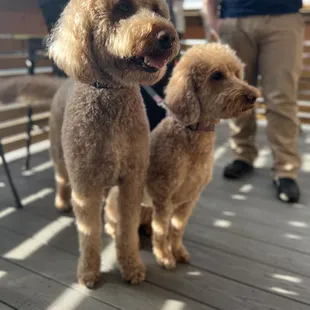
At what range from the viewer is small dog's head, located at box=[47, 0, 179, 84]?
37.1 inches

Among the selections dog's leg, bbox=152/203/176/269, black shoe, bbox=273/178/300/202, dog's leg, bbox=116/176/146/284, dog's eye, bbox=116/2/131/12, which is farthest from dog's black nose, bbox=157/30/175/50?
black shoe, bbox=273/178/300/202

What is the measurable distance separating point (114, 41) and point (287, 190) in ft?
4.70

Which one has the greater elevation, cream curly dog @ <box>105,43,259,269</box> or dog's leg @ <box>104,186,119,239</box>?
cream curly dog @ <box>105,43,259,269</box>

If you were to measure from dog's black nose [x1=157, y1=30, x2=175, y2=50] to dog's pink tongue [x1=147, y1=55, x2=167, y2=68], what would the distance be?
0.03 metres

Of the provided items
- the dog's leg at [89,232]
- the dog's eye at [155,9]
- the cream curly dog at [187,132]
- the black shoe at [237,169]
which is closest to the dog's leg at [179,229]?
the cream curly dog at [187,132]

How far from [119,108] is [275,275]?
0.92 metres

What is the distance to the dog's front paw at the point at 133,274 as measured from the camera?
4.39ft

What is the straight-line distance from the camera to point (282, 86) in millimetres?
1963

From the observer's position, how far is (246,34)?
200cm

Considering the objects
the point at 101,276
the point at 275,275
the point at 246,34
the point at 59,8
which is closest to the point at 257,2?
the point at 246,34

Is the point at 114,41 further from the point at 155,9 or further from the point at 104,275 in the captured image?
the point at 104,275

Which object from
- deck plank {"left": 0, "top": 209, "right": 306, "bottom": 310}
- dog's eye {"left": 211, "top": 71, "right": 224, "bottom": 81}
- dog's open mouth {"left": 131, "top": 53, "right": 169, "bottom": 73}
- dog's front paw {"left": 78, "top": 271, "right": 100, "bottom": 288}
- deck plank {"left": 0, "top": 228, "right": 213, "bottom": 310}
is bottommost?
deck plank {"left": 0, "top": 209, "right": 306, "bottom": 310}

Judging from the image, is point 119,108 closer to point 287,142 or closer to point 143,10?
point 143,10

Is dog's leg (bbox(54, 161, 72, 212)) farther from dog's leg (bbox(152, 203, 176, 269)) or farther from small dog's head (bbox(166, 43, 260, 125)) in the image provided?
small dog's head (bbox(166, 43, 260, 125))
